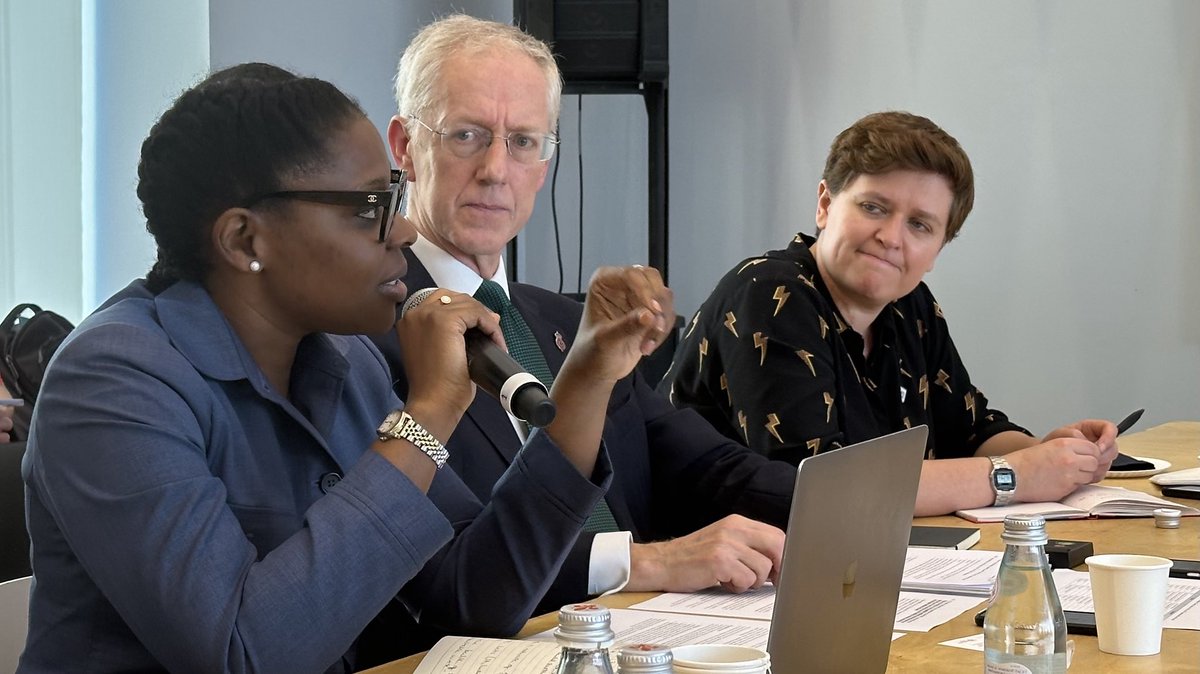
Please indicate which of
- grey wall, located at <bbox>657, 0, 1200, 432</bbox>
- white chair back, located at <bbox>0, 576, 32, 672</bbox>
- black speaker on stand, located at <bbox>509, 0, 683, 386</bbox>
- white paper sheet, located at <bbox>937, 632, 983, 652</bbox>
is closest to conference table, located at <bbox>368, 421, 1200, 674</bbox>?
white paper sheet, located at <bbox>937, 632, 983, 652</bbox>

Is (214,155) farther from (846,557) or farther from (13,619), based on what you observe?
(846,557)

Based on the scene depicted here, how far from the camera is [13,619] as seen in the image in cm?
133

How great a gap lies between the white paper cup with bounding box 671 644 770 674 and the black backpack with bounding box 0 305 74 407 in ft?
6.70

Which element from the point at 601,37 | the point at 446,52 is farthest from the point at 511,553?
A: the point at 601,37

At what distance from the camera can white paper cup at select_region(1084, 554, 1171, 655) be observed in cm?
119

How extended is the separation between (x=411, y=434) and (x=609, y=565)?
0.39 m

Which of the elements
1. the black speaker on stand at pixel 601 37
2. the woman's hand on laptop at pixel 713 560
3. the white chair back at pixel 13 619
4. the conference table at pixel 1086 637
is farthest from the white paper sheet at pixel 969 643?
the black speaker on stand at pixel 601 37

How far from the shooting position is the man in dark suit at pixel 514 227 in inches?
72.6

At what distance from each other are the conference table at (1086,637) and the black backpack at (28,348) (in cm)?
148

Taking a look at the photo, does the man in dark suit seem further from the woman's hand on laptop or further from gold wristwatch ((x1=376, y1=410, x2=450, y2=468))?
gold wristwatch ((x1=376, y1=410, x2=450, y2=468))

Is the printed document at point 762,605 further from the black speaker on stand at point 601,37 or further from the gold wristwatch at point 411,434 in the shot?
the black speaker on stand at point 601,37

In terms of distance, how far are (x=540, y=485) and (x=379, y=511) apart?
0.84 ft

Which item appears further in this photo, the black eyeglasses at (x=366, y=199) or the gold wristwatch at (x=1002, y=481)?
the gold wristwatch at (x=1002, y=481)

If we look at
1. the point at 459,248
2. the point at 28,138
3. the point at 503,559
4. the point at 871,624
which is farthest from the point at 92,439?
the point at 28,138
